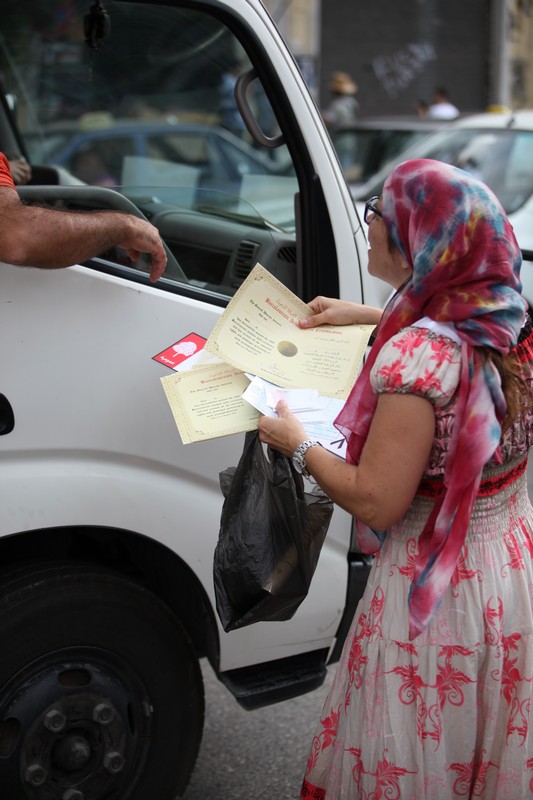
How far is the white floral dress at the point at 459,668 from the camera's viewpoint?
192 centimetres

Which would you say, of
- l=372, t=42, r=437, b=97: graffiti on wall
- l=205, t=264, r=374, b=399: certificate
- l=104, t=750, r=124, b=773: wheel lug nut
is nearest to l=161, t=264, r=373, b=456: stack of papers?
l=205, t=264, r=374, b=399: certificate

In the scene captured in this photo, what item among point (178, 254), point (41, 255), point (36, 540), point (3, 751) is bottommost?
point (3, 751)

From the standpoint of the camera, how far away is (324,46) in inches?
784

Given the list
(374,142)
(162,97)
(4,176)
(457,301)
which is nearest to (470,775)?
(457,301)

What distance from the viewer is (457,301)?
1.77m

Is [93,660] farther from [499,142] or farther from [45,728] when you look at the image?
[499,142]

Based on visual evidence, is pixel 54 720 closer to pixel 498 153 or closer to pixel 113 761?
pixel 113 761

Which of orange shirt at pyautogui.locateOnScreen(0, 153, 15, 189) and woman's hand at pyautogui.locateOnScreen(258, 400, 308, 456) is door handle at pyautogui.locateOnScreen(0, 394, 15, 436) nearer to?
orange shirt at pyautogui.locateOnScreen(0, 153, 15, 189)

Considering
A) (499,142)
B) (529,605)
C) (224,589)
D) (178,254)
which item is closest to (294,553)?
(224,589)

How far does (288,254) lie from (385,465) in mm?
1001

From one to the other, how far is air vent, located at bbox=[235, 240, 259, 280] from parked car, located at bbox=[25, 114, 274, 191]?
382 cm

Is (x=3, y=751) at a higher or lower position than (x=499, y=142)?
lower

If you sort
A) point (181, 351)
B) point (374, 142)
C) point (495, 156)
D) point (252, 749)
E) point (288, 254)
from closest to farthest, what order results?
point (181, 351), point (288, 254), point (252, 749), point (495, 156), point (374, 142)

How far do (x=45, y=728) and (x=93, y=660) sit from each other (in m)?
0.18
